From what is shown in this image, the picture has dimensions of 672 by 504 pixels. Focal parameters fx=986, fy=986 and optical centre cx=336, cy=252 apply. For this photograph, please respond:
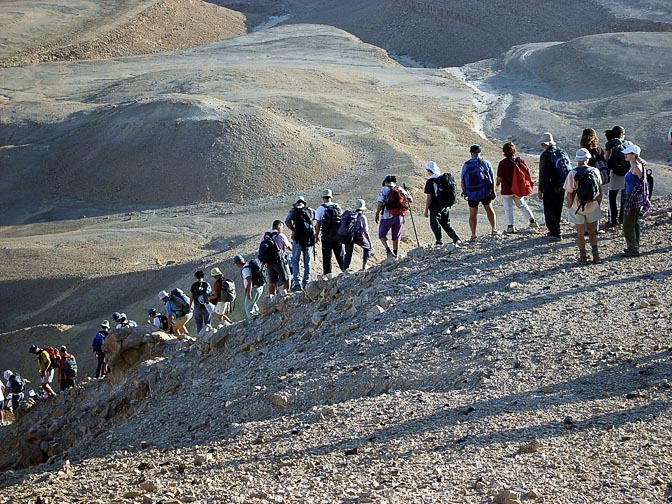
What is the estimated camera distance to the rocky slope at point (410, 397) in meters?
7.00

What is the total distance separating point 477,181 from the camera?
1334 centimetres

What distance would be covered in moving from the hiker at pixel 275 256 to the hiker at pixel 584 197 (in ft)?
14.3

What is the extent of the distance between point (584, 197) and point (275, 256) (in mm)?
4702

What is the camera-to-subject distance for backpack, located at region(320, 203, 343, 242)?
554 inches

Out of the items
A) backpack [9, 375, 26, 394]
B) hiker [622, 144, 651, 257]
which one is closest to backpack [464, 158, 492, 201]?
hiker [622, 144, 651, 257]

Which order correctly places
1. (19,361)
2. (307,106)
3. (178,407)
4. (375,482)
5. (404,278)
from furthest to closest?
(307,106) < (19,361) < (404,278) < (178,407) < (375,482)

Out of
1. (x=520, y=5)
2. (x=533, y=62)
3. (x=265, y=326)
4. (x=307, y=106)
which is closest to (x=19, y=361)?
(x=265, y=326)

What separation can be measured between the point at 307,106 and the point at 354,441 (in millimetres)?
36689

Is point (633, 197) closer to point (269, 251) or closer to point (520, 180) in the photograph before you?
point (520, 180)

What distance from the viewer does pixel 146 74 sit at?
54.2 m

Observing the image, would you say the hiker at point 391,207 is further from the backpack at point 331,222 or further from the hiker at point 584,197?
the hiker at point 584,197

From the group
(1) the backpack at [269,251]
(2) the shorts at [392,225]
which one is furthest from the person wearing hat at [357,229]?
(1) the backpack at [269,251]

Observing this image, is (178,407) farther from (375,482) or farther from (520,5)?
(520,5)

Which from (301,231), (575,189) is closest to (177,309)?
(301,231)
